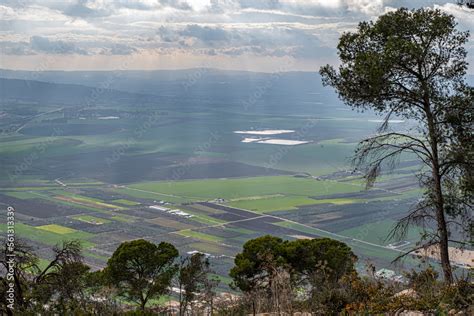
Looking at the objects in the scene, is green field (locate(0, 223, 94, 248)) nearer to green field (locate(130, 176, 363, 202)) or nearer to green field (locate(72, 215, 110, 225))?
green field (locate(72, 215, 110, 225))

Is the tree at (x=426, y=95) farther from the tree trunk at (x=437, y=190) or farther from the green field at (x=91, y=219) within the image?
the green field at (x=91, y=219)

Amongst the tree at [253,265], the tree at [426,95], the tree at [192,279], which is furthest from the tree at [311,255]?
the tree at [426,95]

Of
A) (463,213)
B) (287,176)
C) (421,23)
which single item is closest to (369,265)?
(463,213)

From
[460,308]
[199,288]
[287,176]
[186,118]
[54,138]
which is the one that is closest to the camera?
[460,308]

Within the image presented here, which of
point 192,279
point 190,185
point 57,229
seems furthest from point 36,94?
point 192,279

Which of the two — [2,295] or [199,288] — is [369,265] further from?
[199,288]

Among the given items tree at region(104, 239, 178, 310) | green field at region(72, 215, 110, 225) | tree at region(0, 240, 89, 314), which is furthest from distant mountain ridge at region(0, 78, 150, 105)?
tree at region(0, 240, 89, 314)
